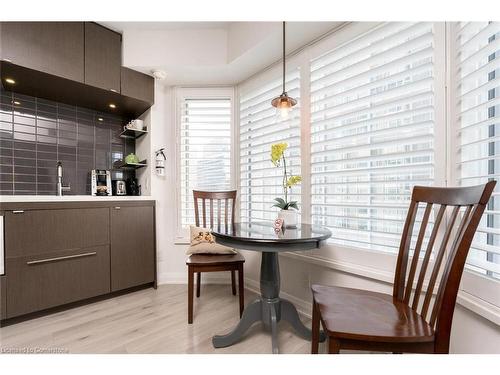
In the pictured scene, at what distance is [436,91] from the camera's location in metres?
1.24

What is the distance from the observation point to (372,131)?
150cm

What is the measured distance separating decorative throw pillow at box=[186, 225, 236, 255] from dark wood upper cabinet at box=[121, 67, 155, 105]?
4.96 feet

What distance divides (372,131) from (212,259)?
4.78 feet

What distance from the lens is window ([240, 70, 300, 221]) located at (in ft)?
6.84

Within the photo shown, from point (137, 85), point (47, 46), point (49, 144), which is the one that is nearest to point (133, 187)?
point (49, 144)

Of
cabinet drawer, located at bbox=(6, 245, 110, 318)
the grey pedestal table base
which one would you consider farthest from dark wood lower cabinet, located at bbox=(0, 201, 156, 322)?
the grey pedestal table base

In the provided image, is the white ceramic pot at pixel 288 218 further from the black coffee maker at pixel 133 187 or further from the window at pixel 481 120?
the black coffee maker at pixel 133 187

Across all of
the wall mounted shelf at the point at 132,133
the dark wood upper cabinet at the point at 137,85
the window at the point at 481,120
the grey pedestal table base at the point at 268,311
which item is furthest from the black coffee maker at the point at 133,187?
the window at the point at 481,120

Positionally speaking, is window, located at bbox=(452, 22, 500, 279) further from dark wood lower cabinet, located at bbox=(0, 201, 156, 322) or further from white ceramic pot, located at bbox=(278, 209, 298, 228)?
dark wood lower cabinet, located at bbox=(0, 201, 156, 322)

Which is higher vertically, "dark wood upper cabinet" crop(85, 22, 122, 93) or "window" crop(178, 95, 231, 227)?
"dark wood upper cabinet" crop(85, 22, 122, 93)

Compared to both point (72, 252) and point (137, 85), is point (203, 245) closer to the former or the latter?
point (72, 252)

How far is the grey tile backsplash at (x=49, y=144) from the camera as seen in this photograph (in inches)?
83.9
